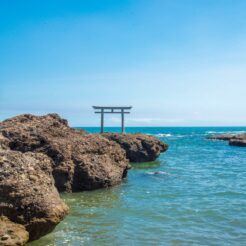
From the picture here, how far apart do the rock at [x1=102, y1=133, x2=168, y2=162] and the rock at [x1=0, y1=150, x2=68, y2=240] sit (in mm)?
22205

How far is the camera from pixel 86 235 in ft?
35.7

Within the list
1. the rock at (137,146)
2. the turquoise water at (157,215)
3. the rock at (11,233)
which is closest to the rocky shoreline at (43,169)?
the rock at (11,233)

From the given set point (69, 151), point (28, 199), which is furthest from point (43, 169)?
point (69, 151)

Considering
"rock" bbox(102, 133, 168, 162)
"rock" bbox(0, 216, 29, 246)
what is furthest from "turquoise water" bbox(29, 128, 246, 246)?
"rock" bbox(102, 133, 168, 162)

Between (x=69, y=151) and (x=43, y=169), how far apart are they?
6517 millimetres

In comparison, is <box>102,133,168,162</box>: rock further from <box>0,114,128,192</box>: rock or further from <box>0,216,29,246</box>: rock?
<box>0,216,29,246</box>: rock

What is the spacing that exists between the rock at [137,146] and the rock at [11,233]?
23108 mm

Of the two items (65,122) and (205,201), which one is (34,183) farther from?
(65,122)

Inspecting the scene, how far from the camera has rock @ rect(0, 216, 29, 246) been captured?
350 inches

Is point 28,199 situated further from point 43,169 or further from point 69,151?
point 69,151

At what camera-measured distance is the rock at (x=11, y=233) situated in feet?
29.1

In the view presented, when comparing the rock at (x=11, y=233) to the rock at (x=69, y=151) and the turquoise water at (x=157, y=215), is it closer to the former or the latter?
the turquoise water at (x=157, y=215)

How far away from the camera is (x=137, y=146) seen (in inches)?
1299

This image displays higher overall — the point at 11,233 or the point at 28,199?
the point at 28,199
